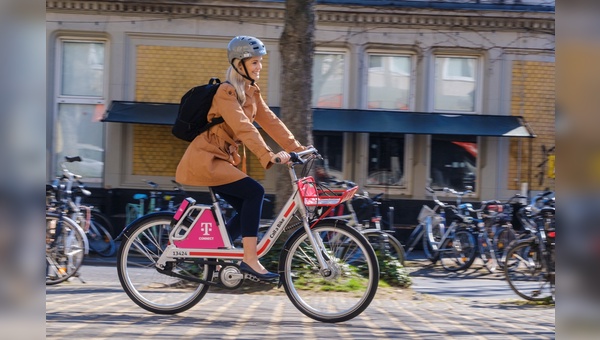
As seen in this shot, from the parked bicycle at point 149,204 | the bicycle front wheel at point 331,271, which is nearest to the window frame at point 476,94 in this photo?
the parked bicycle at point 149,204

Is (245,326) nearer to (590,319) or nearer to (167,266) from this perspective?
(167,266)

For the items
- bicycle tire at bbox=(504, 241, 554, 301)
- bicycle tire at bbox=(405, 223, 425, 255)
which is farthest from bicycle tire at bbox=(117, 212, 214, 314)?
bicycle tire at bbox=(405, 223, 425, 255)

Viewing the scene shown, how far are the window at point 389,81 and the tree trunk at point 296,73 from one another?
24.2 feet

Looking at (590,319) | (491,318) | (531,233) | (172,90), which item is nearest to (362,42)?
(172,90)

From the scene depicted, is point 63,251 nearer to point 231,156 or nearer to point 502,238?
point 231,156

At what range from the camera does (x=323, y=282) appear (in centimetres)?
493

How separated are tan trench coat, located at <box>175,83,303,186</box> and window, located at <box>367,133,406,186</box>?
9.26 metres

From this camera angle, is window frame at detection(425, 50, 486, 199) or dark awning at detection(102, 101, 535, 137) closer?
dark awning at detection(102, 101, 535, 137)

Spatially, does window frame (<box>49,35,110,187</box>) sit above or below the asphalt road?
above

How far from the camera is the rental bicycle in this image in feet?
15.8

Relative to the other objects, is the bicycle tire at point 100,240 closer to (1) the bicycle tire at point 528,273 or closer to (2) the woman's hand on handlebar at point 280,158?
(1) the bicycle tire at point 528,273

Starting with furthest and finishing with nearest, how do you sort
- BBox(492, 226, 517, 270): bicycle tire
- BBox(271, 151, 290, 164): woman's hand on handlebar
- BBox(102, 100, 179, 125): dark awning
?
BBox(102, 100, 179, 125): dark awning → BBox(492, 226, 517, 270): bicycle tire → BBox(271, 151, 290, 164): woman's hand on handlebar

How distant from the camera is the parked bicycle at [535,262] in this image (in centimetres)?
695

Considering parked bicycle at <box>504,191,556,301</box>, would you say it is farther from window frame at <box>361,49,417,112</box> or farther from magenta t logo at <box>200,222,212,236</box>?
window frame at <box>361,49,417,112</box>
